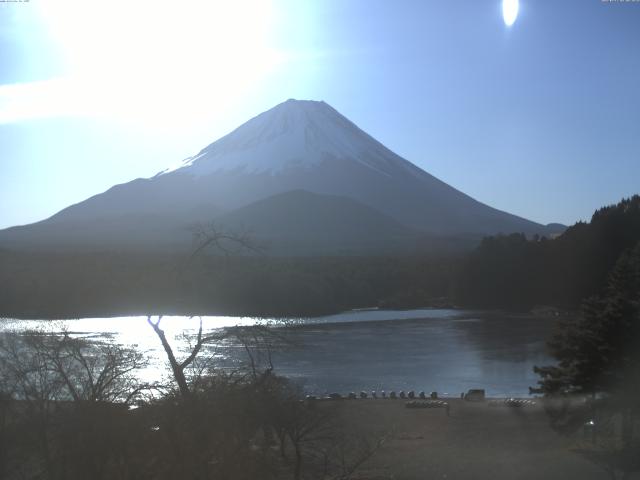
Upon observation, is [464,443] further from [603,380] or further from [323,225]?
[323,225]

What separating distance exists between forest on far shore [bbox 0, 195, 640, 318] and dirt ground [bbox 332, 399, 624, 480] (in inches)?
118

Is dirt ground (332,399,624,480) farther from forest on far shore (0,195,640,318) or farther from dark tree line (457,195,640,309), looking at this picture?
dark tree line (457,195,640,309)

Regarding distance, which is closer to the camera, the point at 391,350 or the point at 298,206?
the point at 391,350

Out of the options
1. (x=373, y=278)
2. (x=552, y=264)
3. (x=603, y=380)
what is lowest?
(x=603, y=380)

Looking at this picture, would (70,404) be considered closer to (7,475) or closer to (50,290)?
(7,475)

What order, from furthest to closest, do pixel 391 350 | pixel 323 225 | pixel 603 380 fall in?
pixel 323 225 < pixel 391 350 < pixel 603 380

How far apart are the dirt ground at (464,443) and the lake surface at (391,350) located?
1.72 metres

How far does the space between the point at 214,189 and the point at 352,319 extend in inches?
1501

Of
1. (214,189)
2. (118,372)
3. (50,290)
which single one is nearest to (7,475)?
(118,372)

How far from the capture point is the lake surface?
512 inches

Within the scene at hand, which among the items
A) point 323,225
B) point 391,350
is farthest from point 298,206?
point 391,350

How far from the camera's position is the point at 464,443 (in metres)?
10.1

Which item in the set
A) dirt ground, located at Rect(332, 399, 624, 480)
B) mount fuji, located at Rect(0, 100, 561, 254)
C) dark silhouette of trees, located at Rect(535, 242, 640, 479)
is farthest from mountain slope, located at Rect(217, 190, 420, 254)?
dark silhouette of trees, located at Rect(535, 242, 640, 479)

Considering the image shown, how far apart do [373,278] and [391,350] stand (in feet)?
61.6
